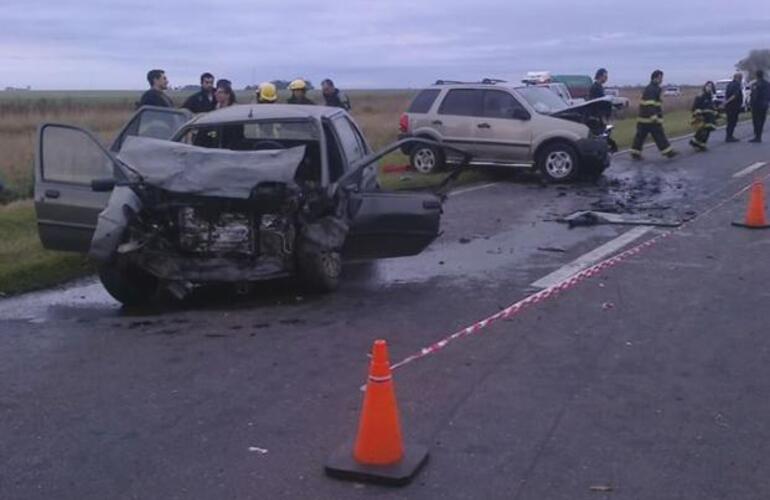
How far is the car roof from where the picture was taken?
9.59 metres

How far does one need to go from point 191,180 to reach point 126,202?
1.78 feet

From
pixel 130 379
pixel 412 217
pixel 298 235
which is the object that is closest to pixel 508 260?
pixel 412 217

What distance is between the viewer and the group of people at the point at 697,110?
21656 millimetres

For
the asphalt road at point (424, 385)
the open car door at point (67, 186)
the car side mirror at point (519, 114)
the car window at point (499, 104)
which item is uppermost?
the car window at point (499, 104)

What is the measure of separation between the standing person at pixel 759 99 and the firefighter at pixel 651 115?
6439 mm

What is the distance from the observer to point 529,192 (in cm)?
1673

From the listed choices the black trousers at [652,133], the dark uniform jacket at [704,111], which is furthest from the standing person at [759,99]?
the black trousers at [652,133]

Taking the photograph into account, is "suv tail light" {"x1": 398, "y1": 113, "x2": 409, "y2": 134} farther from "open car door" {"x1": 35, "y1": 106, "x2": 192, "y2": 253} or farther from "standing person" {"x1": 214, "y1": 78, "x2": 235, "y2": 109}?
"open car door" {"x1": 35, "y1": 106, "x2": 192, "y2": 253}

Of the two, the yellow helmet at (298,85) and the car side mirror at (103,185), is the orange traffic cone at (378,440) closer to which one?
the car side mirror at (103,185)

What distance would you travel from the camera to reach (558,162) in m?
17.9

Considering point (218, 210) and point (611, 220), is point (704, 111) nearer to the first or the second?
point (611, 220)

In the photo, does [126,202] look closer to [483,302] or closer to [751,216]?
[483,302]

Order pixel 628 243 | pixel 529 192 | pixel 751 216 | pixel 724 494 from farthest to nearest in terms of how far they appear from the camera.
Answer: pixel 529 192 → pixel 751 216 → pixel 628 243 → pixel 724 494

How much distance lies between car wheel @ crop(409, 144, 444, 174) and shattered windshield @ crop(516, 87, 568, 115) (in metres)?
1.86
